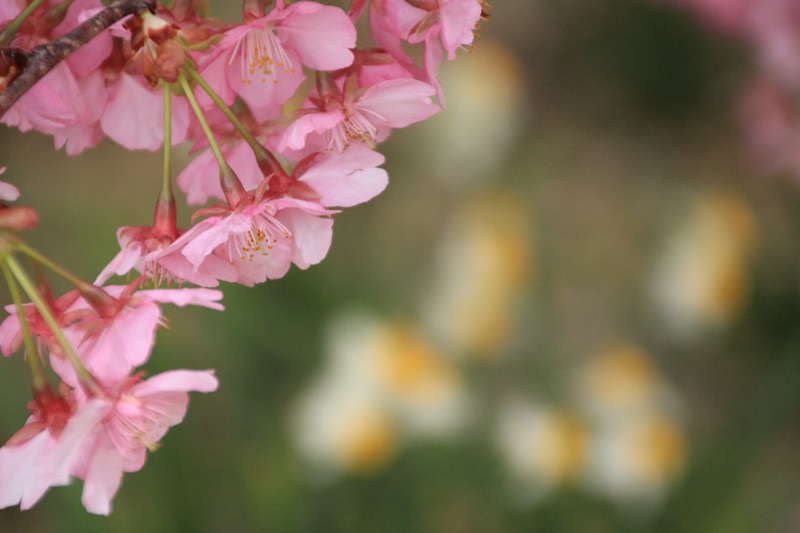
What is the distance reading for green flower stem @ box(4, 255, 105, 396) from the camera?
1.03 ft

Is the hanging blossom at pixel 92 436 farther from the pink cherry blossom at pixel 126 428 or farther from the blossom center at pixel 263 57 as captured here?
the blossom center at pixel 263 57

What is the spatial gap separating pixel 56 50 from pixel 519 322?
130cm

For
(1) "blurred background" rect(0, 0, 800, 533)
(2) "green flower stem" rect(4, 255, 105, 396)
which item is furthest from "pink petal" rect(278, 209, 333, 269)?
(1) "blurred background" rect(0, 0, 800, 533)

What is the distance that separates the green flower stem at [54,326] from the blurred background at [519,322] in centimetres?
84

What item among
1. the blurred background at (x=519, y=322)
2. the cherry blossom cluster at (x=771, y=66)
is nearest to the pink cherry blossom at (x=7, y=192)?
the blurred background at (x=519, y=322)

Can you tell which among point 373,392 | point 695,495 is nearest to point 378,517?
point 373,392

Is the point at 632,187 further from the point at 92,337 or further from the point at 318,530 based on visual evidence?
the point at 92,337

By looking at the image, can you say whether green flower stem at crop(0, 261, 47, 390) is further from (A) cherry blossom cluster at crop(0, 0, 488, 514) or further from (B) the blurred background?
(B) the blurred background

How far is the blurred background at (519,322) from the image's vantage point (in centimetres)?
130

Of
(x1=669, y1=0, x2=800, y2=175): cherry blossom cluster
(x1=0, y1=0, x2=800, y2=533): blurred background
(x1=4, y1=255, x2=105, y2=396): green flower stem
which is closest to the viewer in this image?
(x1=4, y1=255, x2=105, y2=396): green flower stem

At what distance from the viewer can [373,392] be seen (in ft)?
4.56

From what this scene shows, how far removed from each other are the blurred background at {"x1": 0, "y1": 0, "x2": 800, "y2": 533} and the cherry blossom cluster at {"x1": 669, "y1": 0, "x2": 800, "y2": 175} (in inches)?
0.9

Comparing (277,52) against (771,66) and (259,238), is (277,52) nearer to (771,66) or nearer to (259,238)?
(259,238)

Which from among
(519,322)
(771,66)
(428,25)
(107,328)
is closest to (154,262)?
(107,328)
